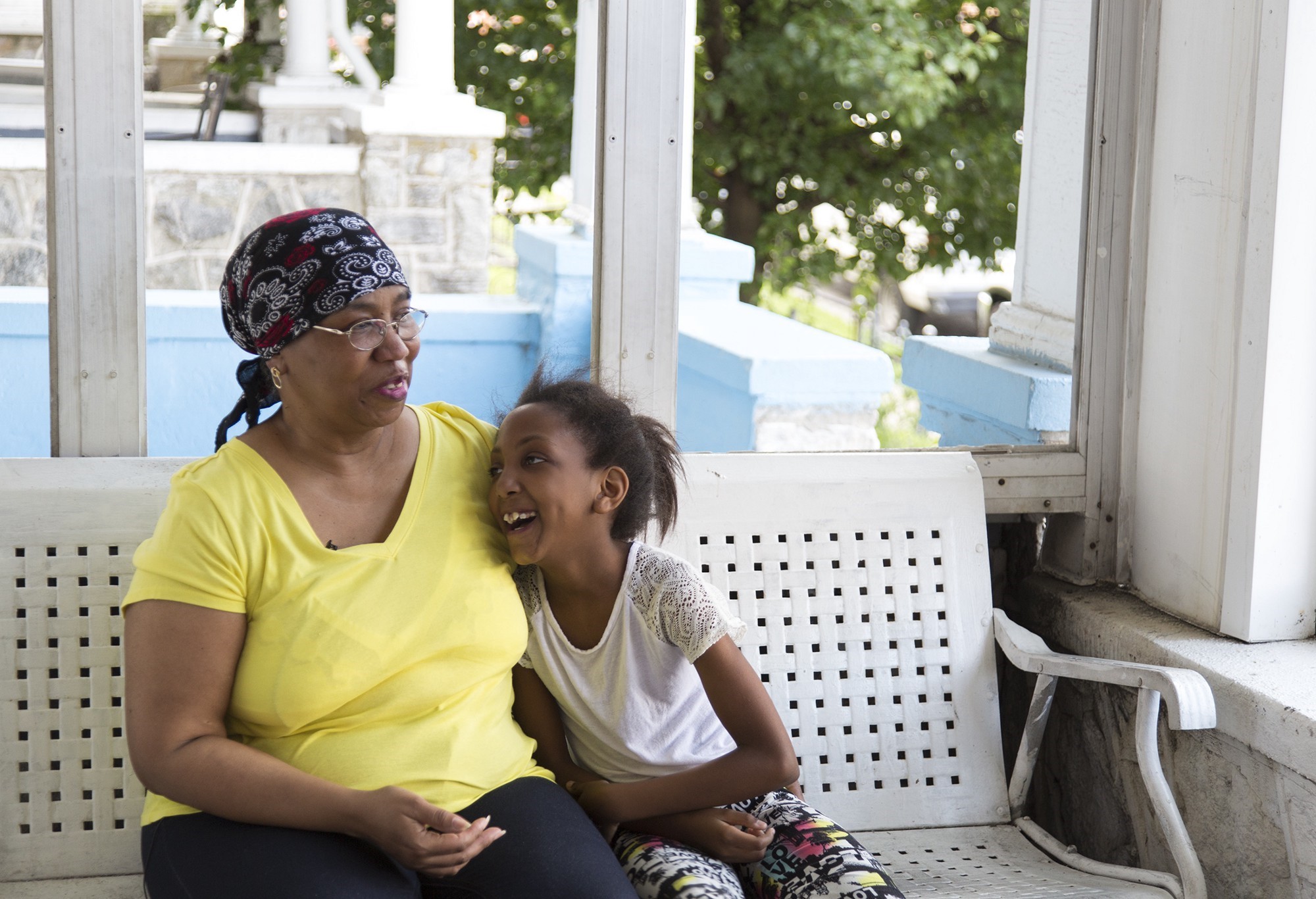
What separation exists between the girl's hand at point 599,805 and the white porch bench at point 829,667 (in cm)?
49

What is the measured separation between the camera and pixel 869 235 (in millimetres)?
6773

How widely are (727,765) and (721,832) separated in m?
0.09

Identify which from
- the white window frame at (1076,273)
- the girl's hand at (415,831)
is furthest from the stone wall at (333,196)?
the girl's hand at (415,831)

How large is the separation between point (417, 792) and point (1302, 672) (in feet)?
4.56

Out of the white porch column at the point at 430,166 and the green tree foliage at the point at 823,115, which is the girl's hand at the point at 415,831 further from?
the green tree foliage at the point at 823,115

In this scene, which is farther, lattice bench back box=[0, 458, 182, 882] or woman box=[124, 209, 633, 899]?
lattice bench back box=[0, 458, 182, 882]

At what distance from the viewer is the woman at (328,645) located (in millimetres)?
1596

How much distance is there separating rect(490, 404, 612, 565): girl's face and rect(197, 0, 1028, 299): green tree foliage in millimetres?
4070

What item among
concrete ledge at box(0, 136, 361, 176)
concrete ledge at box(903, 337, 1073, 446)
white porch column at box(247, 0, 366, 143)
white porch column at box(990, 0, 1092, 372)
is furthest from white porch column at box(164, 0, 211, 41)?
white porch column at box(990, 0, 1092, 372)

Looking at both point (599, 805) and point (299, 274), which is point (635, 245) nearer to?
point (299, 274)

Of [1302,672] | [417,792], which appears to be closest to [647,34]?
[417,792]

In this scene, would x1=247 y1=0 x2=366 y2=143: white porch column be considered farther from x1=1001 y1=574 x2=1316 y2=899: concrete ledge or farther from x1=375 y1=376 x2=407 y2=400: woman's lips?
x1=375 y1=376 x2=407 y2=400: woman's lips

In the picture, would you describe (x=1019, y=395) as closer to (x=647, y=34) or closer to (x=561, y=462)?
(x=647, y=34)

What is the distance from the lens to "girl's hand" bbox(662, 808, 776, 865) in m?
1.83
